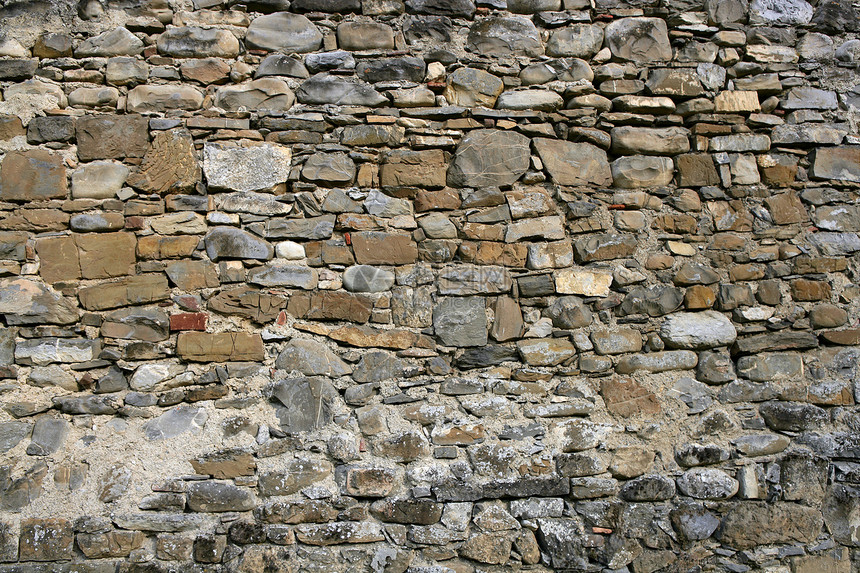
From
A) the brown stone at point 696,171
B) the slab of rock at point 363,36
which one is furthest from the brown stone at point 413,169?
the brown stone at point 696,171

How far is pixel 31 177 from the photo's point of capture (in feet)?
7.67

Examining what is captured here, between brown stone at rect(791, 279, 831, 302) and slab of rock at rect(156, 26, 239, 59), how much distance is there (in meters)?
2.69

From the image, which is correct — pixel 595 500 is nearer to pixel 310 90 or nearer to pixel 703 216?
pixel 703 216

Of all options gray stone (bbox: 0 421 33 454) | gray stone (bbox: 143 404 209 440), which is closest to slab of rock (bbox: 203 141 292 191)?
gray stone (bbox: 143 404 209 440)

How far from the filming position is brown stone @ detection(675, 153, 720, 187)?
8.43 feet

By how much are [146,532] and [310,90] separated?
188 centimetres

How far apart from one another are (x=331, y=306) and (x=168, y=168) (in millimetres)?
890

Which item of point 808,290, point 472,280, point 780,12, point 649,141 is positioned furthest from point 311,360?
point 780,12

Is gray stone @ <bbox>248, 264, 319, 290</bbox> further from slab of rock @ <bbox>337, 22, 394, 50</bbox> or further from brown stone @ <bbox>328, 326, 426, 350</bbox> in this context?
slab of rock @ <bbox>337, 22, 394, 50</bbox>

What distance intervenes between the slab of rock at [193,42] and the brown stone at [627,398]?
2184mm

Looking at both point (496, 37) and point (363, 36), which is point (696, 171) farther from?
point (363, 36)

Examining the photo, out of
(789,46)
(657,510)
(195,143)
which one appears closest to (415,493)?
(657,510)

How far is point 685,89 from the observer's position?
2602 millimetres

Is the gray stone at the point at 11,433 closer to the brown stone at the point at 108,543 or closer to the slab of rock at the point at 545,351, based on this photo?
the brown stone at the point at 108,543
